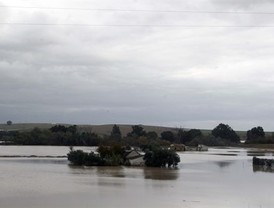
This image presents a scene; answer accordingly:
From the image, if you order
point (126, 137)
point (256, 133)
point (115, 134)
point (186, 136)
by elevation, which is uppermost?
point (256, 133)

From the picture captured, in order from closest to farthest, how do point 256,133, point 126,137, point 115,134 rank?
point 126,137
point 115,134
point 256,133

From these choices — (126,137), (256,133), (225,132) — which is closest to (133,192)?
(126,137)

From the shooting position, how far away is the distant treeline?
12925 centimetres

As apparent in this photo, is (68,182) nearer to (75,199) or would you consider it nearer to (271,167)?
(75,199)

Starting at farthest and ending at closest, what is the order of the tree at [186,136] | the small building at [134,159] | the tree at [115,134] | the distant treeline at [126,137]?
the tree at [186,136], the tree at [115,134], the distant treeline at [126,137], the small building at [134,159]

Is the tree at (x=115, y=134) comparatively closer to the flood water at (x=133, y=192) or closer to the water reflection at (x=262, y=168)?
the water reflection at (x=262, y=168)

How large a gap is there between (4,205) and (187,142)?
422 ft

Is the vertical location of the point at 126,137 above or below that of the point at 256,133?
below

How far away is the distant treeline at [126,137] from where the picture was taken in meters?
129

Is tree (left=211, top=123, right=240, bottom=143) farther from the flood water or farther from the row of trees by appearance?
the flood water

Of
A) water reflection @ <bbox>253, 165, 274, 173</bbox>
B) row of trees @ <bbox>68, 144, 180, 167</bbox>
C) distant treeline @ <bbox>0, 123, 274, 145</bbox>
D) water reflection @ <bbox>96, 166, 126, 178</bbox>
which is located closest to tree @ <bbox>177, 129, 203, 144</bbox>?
distant treeline @ <bbox>0, 123, 274, 145</bbox>

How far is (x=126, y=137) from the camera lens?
136000 mm

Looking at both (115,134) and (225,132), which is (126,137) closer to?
(115,134)

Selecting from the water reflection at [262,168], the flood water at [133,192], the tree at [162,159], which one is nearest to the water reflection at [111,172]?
the flood water at [133,192]
